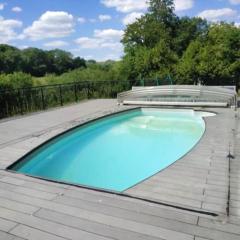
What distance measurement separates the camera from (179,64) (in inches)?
700

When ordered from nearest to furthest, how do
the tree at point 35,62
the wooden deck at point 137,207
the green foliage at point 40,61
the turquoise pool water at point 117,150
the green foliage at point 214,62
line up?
the wooden deck at point 137,207
the turquoise pool water at point 117,150
the green foliage at point 214,62
the green foliage at point 40,61
the tree at point 35,62

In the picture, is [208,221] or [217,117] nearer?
[208,221]

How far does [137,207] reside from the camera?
9.65 ft

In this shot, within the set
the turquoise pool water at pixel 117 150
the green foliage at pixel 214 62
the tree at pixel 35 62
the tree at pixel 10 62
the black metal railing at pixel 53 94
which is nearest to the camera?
the turquoise pool water at pixel 117 150

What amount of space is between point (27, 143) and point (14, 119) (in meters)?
2.90

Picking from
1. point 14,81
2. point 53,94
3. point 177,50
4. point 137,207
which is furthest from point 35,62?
point 137,207

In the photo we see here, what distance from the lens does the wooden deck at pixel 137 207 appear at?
99.6 inches

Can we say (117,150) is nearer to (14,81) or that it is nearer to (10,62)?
(14,81)

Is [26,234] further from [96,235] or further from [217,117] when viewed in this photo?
[217,117]

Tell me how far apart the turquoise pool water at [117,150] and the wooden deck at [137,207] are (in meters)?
0.80

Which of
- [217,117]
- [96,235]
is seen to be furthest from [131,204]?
[217,117]

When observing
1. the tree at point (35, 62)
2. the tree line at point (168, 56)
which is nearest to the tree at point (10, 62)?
the tree at point (35, 62)

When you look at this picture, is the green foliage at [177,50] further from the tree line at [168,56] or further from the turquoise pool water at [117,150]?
the turquoise pool water at [117,150]

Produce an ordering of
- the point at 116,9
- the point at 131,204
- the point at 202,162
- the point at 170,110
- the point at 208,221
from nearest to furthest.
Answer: the point at 208,221 < the point at 131,204 < the point at 202,162 < the point at 170,110 < the point at 116,9
